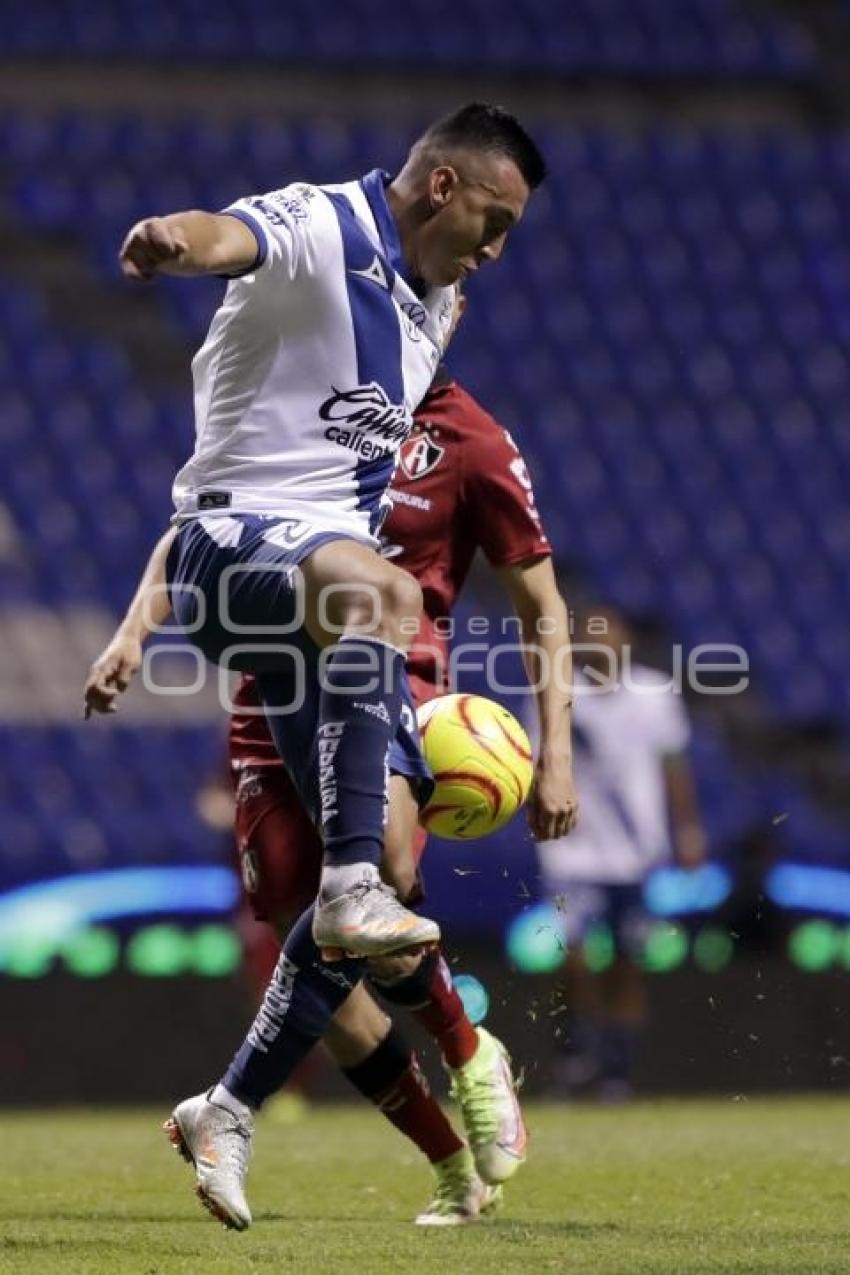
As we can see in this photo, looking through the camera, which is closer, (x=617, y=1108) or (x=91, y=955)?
(x=617, y=1108)

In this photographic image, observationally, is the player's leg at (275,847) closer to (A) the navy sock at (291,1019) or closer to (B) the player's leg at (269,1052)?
(B) the player's leg at (269,1052)

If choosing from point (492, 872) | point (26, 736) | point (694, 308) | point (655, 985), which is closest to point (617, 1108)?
point (655, 985)

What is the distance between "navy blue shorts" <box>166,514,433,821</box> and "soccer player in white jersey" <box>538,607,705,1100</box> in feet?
16.2

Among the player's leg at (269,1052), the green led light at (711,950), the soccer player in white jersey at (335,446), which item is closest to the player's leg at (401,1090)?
the player's leg at (269,1052)

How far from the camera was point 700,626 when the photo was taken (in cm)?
1294

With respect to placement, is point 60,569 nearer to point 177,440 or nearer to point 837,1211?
point 177,440

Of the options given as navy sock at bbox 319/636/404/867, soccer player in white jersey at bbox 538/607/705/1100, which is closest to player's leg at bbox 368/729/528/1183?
navy sock at bbox 319/636/404/867

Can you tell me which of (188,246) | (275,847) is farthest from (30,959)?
(188,246)

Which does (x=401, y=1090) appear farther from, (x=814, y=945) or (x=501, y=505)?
(x=814, y=945)

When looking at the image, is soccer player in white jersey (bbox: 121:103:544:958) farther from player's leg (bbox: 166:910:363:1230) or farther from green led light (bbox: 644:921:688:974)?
green led light (bbox: 644:921:688:974)

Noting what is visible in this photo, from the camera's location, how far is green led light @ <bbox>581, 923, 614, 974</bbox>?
977 centimetres

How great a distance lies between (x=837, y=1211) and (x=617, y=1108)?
4.21m

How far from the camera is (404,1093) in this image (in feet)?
17.0

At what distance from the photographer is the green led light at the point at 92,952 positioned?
Answer: 9.77m
